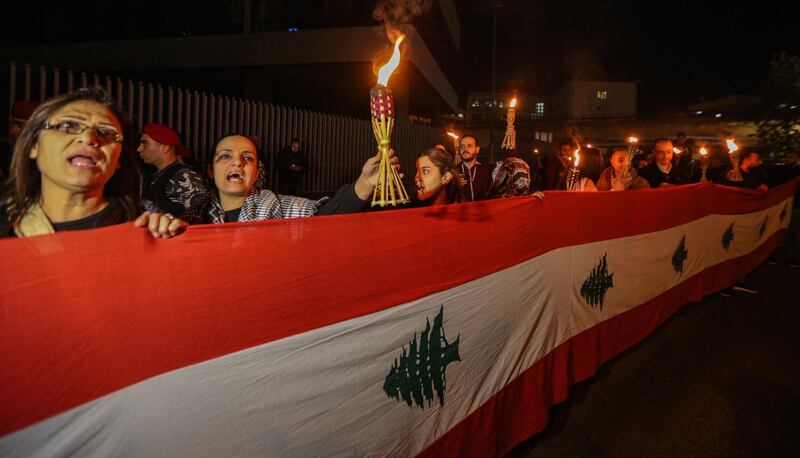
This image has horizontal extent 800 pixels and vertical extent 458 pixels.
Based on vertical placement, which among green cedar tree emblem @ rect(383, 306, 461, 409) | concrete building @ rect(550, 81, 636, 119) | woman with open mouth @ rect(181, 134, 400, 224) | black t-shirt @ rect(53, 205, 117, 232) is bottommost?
green cedar tree emblem @ rect(383, 306, 461, 409)

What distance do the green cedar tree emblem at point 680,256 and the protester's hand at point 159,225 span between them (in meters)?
5.07

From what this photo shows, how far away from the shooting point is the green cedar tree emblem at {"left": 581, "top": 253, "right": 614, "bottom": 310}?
3.66 m

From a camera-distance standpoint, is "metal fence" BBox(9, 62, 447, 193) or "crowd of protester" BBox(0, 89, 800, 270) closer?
"crowd of protester" BBox(0, 89, 800, 270)

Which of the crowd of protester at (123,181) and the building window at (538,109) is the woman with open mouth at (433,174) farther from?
the building window at (538,109)

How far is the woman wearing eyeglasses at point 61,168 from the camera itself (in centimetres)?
170

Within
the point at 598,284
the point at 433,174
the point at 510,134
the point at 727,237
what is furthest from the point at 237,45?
the point at 598,284

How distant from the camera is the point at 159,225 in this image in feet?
4.73

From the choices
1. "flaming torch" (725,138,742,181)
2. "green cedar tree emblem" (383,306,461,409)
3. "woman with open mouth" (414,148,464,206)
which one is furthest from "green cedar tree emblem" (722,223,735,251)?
"green cedar tree emblem" (383,306,461,409)

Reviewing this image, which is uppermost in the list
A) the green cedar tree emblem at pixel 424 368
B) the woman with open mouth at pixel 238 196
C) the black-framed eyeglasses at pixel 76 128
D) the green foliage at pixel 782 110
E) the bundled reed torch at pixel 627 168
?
the green foliage at pixel 782 110

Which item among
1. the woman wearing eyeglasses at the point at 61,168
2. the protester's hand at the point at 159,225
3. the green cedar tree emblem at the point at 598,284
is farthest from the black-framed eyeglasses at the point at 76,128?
the green cedar tree emblem at the point at 598,284

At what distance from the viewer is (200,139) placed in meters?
7.91

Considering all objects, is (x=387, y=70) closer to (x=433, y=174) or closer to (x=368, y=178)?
(x=368, y=178)

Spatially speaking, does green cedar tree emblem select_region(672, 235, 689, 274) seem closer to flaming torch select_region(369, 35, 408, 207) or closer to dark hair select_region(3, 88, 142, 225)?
flaming torch select_region(369, 35, 408, 207)

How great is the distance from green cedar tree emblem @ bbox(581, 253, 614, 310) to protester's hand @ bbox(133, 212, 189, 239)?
3018 mm
